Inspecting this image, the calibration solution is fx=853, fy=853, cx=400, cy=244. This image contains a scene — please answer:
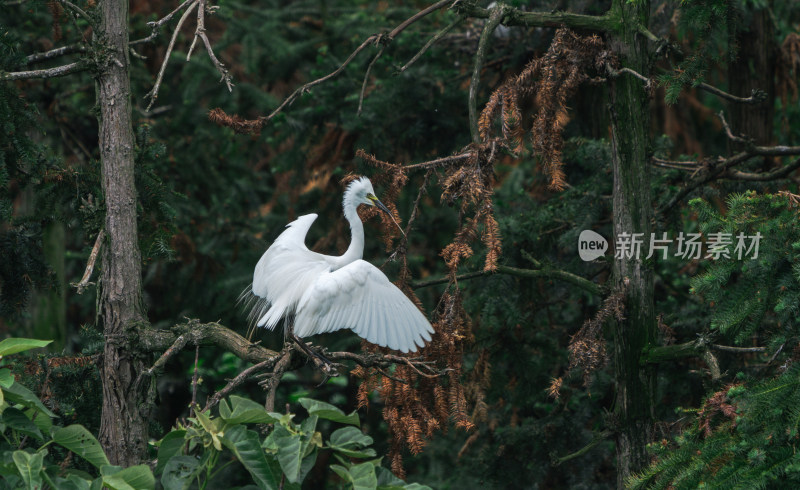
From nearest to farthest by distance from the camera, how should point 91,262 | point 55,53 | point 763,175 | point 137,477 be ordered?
1. point 137,477
2. point 91,262
3. point 55,53
4. point 763,175

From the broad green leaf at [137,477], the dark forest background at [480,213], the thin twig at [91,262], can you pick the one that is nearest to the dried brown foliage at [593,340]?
the dark forest background at [480,213]

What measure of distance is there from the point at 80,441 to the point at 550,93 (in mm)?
2508

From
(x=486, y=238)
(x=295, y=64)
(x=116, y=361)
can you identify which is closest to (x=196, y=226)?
(x=295, y=64)

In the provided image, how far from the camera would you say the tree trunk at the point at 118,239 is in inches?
150

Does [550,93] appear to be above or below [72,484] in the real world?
above

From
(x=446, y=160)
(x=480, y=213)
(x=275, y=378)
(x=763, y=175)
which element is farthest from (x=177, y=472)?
(x=763, y=175)

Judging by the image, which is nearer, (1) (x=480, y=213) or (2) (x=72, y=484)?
(2) (x=72, y=484)

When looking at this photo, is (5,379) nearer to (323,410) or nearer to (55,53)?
(323,410)

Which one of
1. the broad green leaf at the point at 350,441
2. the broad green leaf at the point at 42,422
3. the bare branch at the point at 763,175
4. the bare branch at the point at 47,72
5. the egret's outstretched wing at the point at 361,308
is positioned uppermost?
the bare branch at the point at 47,72

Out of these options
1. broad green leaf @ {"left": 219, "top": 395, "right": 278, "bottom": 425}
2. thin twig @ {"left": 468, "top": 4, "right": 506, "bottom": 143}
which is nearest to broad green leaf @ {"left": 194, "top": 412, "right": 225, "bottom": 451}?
broad green leaf @ {"left": 219, "top": 395, "right": 278, "bottom": 425}

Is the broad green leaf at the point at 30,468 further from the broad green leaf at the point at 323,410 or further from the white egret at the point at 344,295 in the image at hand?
the white egret at the point at 344,295

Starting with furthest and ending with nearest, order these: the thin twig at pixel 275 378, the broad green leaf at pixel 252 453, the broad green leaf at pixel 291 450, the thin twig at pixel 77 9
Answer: the thin twig at pixel 77 9 < the thin twig at pixel 275 378 < the broad green leaf at pixel 252 453 < the broad green leaf at pixel 291 450

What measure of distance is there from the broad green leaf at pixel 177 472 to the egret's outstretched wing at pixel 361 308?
3.74 feet

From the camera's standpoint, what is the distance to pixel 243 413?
2.72 m
